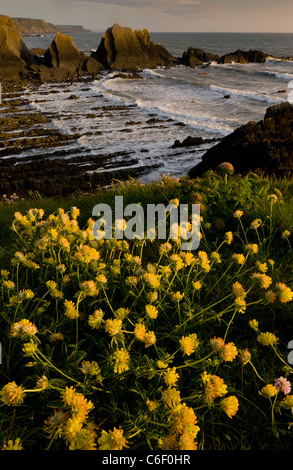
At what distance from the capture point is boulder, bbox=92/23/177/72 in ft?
153

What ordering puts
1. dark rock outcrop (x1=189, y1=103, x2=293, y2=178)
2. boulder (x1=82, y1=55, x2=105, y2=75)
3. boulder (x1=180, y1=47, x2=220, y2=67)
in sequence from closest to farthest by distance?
dark rock outcrop (x1=189, y1=103, x2=293, y2=178), boulder (x1=82, y1=55, x2=105, y2=75), boulder (x1=180, y1=47, x2=220, y2=67)

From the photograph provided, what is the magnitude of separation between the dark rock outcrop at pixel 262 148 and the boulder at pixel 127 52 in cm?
4482

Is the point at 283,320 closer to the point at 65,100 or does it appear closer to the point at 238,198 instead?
the point at 238,198

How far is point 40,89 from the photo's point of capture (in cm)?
3341

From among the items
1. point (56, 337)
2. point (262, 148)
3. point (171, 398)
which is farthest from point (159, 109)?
point (171, 398)

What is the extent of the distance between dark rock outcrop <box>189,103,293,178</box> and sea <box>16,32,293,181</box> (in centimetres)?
513

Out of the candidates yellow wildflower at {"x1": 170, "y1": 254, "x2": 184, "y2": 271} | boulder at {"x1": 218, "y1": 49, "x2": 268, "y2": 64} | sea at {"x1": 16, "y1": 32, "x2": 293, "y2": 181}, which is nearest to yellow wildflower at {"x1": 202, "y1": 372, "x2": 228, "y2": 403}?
yellow wildflower at {"x1": 170, "y1": 254, "x2": 184, "y2": 271}

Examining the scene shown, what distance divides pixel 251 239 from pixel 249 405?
1844 mm

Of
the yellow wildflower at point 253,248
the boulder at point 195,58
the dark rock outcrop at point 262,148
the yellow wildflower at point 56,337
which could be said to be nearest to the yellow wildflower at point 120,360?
the yellow wildflower at point 56,337

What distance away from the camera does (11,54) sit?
141 ft

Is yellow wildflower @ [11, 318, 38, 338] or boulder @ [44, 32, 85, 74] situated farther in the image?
boulder @ [44, 32, 85, 74]

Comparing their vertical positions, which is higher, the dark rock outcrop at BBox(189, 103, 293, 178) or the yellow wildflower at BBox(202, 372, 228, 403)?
the dark rock outcrop at BBox(189, 103, 293, 178)

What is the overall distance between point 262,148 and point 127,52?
50500 millimetres

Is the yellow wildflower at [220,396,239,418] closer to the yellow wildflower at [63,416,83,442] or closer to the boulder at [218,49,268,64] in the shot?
the yellow wildflower at [63,416,83,442]
